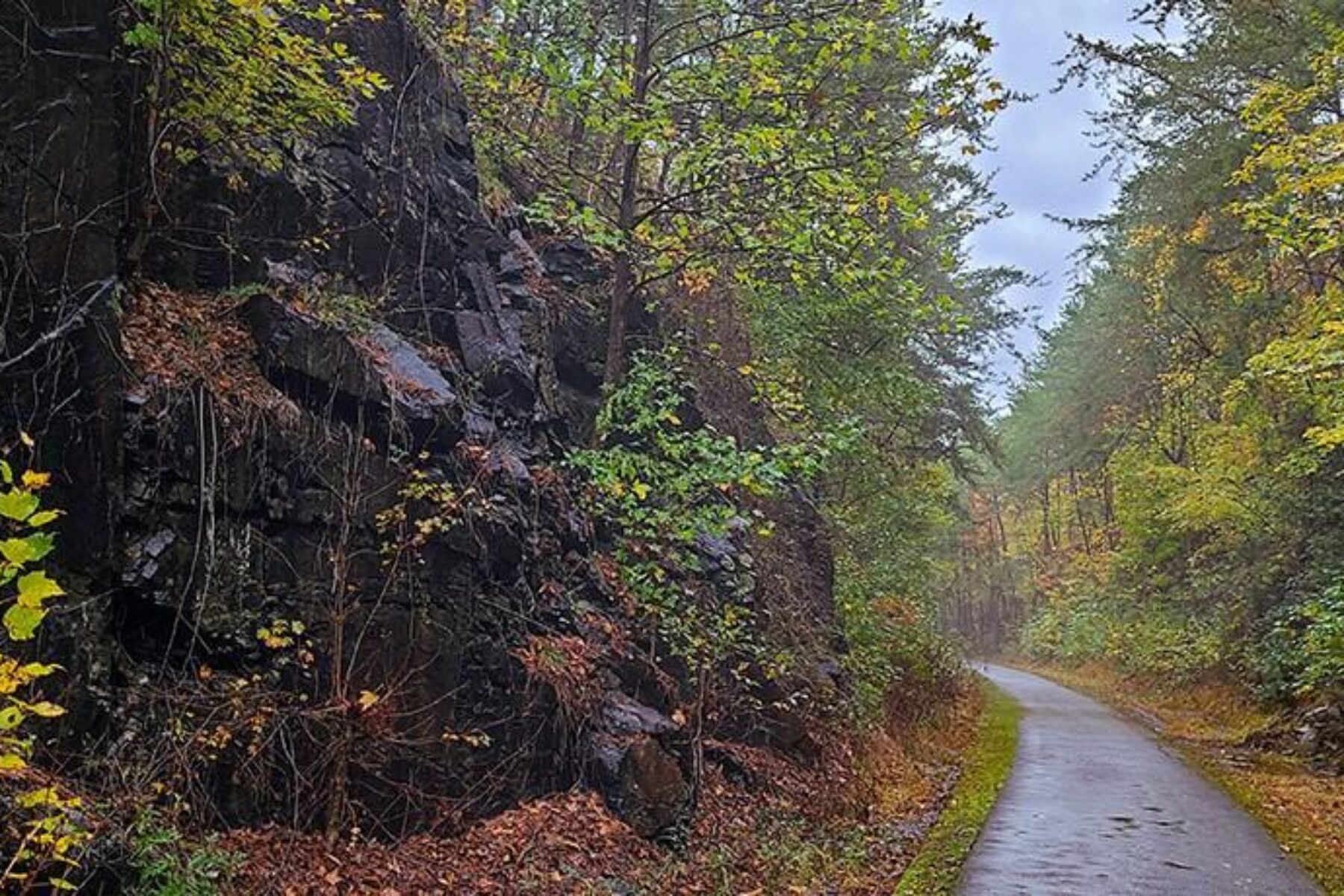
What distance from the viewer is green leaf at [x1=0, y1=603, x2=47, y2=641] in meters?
2.47

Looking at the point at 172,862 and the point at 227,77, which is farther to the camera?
the point at 227,77

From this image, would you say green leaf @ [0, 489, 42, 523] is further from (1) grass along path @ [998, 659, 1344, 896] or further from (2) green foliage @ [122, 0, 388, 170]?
(1) grass along path @ [998, 659, 1344, 896]

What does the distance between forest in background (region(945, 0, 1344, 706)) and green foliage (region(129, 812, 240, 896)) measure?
1095 cm

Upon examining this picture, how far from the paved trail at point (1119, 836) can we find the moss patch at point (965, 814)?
15 cm

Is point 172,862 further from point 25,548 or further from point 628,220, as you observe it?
point 628,220

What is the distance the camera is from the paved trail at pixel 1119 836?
25.6 feet

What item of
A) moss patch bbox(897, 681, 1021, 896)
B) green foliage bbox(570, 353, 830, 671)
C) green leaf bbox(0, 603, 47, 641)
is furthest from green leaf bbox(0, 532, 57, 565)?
moss patch bbox(897, 681, 1021, 896)

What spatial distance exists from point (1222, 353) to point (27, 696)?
20692mm

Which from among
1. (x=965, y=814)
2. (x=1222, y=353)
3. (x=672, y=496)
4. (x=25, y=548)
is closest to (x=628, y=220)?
(x=672, y=496)

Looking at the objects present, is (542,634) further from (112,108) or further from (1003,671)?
(1003,671)

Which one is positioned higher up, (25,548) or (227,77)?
(227,77)

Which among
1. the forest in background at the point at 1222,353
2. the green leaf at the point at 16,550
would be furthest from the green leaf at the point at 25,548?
the forest in background at the point at 1222,353

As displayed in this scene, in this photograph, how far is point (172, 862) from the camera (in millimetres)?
4730

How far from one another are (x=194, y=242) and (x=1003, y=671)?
36920mm
